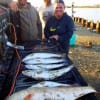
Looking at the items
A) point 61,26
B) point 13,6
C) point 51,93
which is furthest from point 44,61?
point 13,6

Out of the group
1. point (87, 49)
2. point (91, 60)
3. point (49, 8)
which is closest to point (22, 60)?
point (49, 8)

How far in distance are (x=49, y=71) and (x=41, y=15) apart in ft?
10.5

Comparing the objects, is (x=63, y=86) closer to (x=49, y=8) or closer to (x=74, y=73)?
(x=74, y=73)

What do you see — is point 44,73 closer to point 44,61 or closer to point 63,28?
point 44,61

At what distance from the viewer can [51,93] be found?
97.3 inches

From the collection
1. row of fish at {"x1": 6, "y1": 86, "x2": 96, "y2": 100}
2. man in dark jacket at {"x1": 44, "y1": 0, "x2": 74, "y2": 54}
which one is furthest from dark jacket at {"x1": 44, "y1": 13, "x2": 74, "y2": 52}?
row of fish at {"x1": 6, "y1": 86, "x2": 96, "y2": 100}

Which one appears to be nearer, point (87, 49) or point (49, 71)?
point (49, 71)

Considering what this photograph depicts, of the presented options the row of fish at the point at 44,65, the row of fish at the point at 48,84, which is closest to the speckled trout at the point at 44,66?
the row of fish at the point at 44,65

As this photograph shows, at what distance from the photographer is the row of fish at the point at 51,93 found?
242 cm

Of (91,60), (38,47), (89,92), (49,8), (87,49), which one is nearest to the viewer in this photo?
(89,92)

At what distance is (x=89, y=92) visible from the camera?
2.57 metres

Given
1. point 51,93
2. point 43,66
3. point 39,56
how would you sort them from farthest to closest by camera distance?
1. point 39,56
2. point 43,66
3. point 51,93

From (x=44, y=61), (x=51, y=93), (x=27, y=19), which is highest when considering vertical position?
(x=27, y=19)

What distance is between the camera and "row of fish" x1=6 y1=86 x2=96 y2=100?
242 cm
